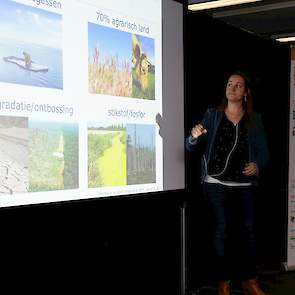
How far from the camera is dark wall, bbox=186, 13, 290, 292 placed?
3.45m

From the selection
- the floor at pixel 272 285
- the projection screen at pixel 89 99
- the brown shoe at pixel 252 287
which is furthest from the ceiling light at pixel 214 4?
the brown shoe at pixel 252 287

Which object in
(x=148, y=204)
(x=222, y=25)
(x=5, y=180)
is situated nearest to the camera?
(x=5, y=180)

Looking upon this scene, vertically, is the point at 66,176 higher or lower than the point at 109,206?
higher

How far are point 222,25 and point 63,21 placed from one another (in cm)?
153

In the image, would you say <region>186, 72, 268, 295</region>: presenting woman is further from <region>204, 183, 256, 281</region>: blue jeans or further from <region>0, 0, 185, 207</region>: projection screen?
<region>0, 0, 185, 207</region>: projection screen

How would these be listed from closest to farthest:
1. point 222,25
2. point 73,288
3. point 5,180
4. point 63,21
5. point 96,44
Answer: point 5,180
point 63,21
point 96,44
point 73,288
point 222,25

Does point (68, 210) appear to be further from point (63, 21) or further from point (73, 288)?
point (63, 21)

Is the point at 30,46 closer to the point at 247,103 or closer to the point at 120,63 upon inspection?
the point at 120,63

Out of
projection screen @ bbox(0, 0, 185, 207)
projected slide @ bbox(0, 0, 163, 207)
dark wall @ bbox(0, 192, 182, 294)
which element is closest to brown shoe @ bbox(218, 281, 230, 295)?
dark wall @ bbox(0, 192, 182, 294)

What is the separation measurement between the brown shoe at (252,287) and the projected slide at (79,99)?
1.19m

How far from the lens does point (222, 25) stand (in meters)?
3.58

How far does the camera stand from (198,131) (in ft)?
11.0

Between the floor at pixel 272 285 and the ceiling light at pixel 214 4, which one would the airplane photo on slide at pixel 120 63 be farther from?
the ceiling light at pixel 214 4

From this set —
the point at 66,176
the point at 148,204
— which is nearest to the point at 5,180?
the point at 66,176
